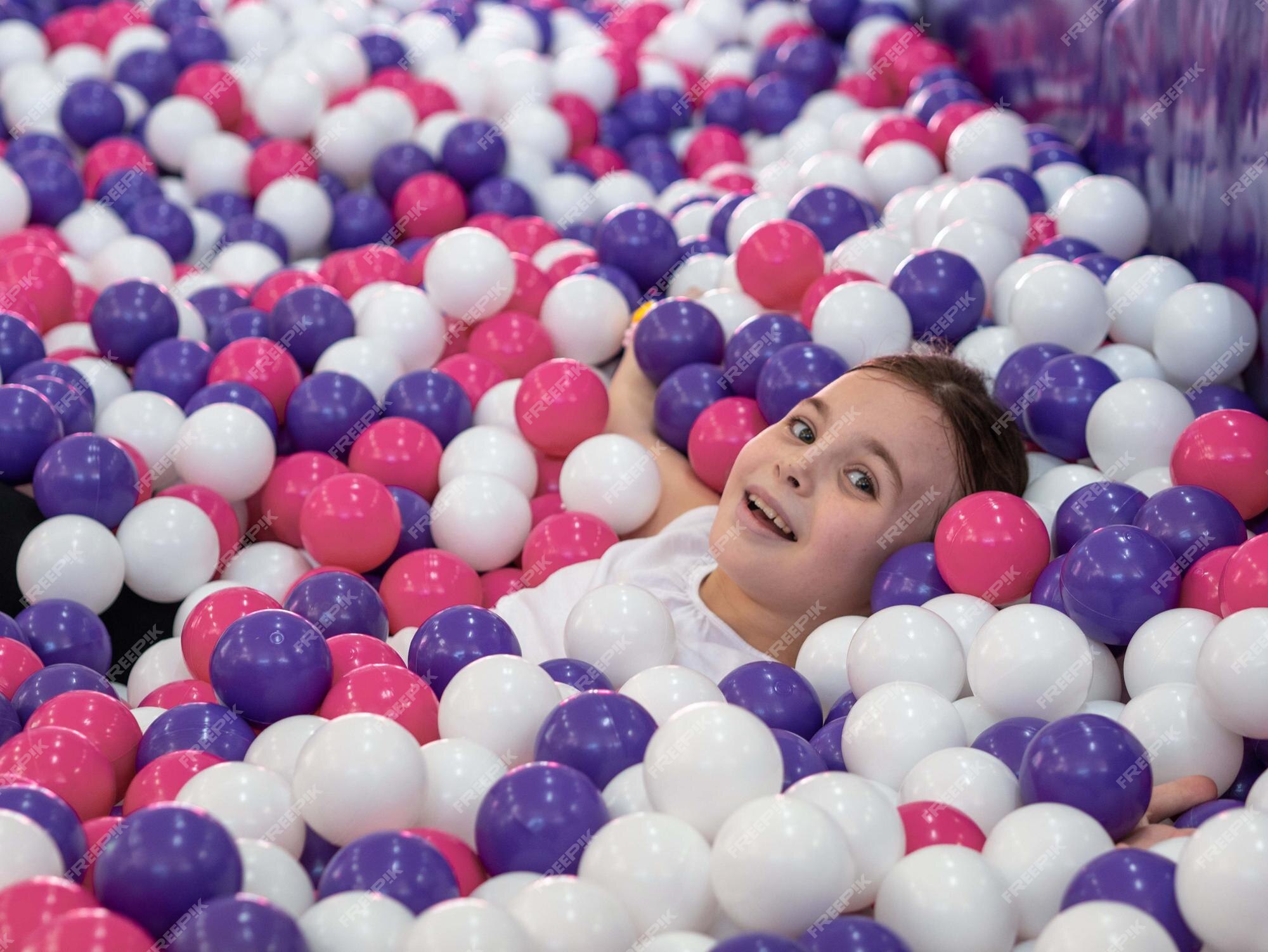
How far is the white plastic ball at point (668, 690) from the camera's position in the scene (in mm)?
1364

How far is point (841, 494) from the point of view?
67.7 inches

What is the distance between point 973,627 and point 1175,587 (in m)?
0.22

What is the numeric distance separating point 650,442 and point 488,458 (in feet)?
0.98

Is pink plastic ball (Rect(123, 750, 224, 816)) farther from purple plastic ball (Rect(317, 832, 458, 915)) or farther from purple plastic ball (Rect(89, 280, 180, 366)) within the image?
purple plastic ball (Rect(89, 280, 180, 366))

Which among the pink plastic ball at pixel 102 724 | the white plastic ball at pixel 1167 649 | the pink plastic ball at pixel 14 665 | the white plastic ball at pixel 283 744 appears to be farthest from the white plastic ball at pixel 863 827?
the pink plastic ball at pixel 14 665

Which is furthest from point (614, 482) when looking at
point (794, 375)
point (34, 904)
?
point (34, 904)

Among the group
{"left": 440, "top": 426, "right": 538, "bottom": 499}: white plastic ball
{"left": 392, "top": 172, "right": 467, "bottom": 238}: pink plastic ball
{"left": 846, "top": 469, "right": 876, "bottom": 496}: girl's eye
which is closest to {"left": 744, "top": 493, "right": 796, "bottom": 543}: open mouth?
{"left": 846, "top": 469, "right": 876, "bottom": 496}: girl's eye

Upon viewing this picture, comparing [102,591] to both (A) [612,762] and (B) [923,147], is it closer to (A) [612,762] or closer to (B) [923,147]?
(A) [612,762]

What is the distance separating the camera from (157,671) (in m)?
1.73

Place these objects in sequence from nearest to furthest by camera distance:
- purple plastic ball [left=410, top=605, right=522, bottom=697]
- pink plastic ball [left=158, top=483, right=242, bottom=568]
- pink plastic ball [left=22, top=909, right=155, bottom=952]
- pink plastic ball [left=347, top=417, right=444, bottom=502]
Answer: pink plastic ball [left=22, top=909, right=155, bottom=952] → purple plastic ball [left=410, top=605, right=522, bottom=697] → pink plastic ball [left=158, top=483, right=242, bottom=568] → pink plastic ball [left=347, top=417, right=444, bottom=502]

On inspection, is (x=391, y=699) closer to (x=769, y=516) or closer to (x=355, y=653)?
(x=355, y=653)

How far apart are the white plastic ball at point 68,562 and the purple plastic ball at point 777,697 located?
2.73ft

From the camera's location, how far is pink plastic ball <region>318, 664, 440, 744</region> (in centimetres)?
139

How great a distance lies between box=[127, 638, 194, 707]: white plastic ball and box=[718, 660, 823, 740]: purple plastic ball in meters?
0.69
